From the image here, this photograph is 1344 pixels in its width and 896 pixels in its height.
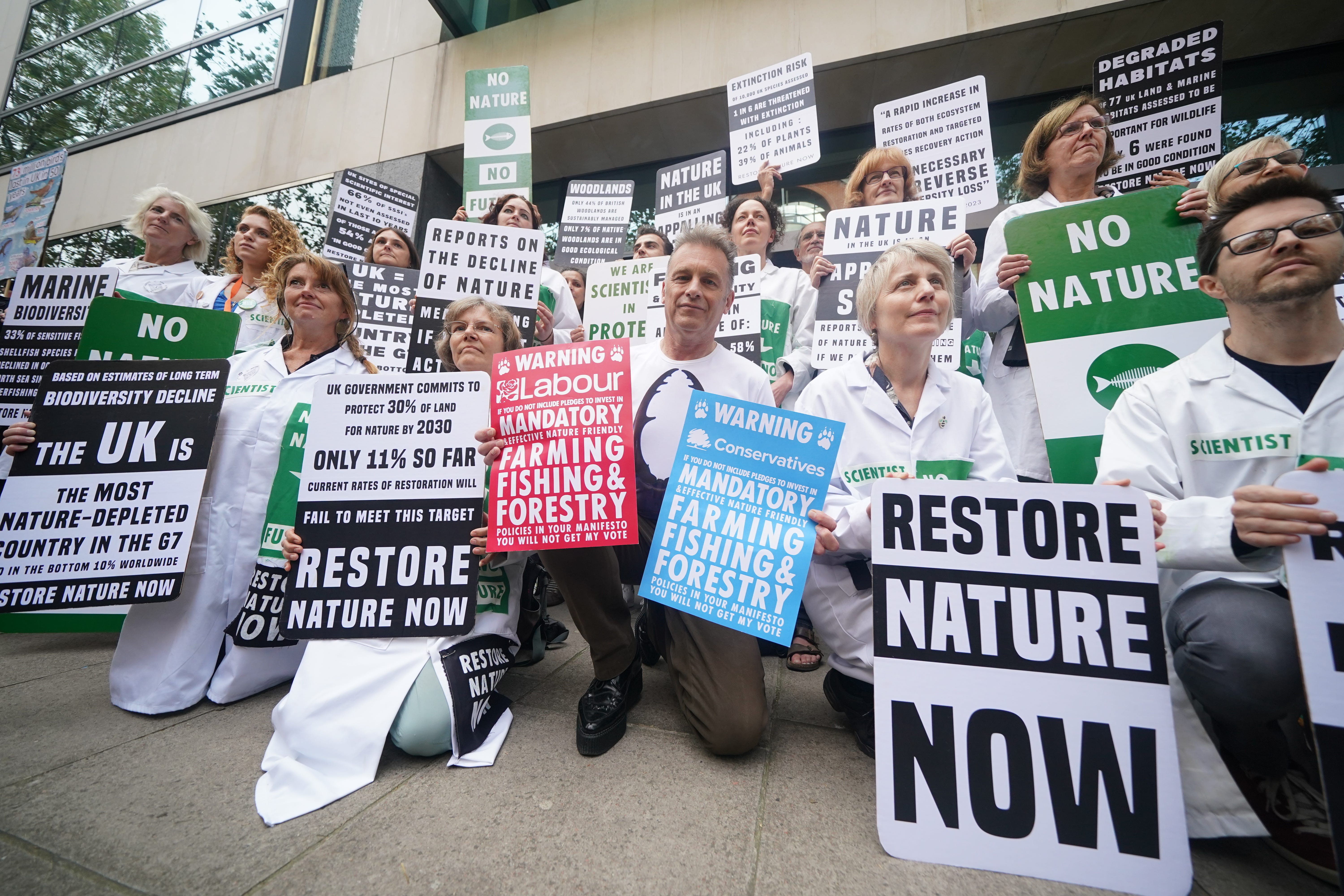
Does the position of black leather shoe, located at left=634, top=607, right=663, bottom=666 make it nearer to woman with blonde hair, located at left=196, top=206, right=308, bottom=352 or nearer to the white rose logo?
the white rose logo

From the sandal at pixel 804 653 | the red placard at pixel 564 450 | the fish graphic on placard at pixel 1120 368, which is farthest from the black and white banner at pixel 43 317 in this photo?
the fish graphic on placard at pixel 1120 368

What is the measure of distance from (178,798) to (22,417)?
11.7 ft

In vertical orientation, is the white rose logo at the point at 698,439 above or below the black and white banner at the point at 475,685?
above

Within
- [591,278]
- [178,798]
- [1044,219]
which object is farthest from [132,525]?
[1044,219]

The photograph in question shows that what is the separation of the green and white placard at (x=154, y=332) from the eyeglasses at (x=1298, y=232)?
4.05 m

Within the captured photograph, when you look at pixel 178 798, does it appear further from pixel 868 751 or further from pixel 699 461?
pixel 868 751

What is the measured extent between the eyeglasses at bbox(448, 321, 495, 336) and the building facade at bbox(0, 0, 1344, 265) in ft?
18.8

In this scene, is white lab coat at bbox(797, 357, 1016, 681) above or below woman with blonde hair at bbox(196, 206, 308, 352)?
below

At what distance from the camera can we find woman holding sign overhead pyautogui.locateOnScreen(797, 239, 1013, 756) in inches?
78.2

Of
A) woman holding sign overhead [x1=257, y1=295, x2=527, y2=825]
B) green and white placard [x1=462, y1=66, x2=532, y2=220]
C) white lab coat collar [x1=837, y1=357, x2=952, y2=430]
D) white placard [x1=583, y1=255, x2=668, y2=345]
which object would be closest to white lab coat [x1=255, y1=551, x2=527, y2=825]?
woman holding sign overhead [x1=257, y1=295, x2=527, y2=825]

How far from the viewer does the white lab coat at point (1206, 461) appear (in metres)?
1.36

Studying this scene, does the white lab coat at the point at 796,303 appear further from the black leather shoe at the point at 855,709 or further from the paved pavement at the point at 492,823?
the paved pavement at the point at 492,823

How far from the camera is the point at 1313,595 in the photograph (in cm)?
117

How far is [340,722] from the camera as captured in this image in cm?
173
